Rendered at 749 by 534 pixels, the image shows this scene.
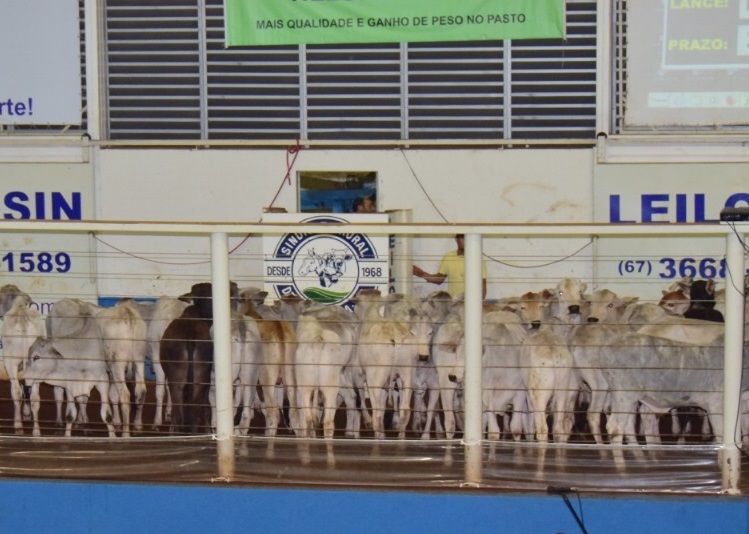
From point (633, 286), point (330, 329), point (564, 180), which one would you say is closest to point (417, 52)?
point (564, 180)

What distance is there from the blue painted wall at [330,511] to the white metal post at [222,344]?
0.22 m

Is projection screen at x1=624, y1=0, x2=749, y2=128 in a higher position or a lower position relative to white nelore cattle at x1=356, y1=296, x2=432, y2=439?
higher

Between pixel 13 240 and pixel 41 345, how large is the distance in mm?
3673

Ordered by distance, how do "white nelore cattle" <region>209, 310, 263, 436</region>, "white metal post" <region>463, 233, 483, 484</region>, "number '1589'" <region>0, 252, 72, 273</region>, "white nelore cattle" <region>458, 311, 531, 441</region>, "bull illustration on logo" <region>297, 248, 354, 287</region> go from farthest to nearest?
"number '1589'" <region>0, 252, 72, 273</region>, "bull illustration on logo" <region>297, 248, 354, 287</region>, "white nelore cattle" <region>209, 310, 263, 436</region>, "white nelore cattle" <region>458, 311, 531, 441</region>, "white metal post" <region>463, 233, 483, 484</region>

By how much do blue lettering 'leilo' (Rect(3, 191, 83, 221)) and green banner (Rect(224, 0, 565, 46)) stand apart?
267 centimetres

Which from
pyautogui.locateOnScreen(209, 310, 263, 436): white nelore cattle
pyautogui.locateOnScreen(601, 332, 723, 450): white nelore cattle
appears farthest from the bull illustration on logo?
pyautogui.locateOnScreen(601, 332, 723, 450): white nelore cattle

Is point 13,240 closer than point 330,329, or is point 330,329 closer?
point 330,329

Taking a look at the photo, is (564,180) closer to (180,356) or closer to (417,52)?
(417,52)

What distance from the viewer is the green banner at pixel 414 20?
995 centimetres

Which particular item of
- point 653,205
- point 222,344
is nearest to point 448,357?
point 222,344

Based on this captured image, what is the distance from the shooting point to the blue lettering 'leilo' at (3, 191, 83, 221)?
10.8 m

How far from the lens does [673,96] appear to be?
1034 cm

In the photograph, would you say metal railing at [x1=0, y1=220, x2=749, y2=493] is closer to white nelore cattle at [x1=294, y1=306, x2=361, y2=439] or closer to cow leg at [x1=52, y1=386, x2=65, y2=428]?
white nelore cattle at [x1=294, y1=306, x2=361, y2=439]

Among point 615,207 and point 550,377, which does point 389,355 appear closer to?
point 550,377
